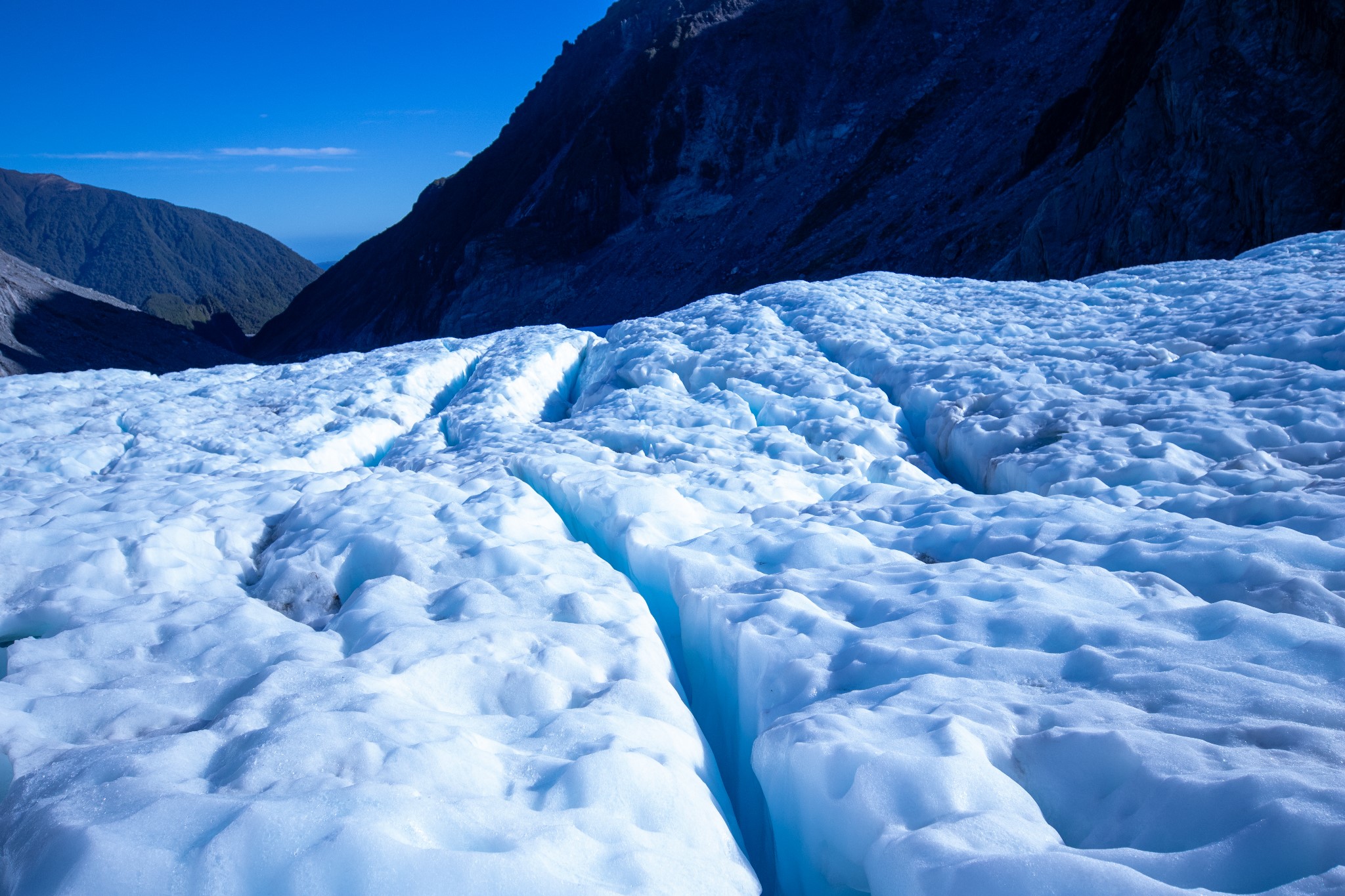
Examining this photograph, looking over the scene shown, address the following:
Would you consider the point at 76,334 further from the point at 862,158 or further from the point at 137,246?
the point at 137,246

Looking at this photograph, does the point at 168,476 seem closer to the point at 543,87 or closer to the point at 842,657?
the point at 842,657

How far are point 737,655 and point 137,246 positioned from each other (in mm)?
233481

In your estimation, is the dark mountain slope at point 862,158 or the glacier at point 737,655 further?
the dark mountain slope at point 862,158

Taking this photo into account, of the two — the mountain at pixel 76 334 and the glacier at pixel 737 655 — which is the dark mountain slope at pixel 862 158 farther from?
the mountain at pixel 76 334

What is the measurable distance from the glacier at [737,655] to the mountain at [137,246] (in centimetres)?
18096

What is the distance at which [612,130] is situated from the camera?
54969 mm

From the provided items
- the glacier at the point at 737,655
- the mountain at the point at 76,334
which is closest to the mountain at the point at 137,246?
the mountain at the point at 76,334

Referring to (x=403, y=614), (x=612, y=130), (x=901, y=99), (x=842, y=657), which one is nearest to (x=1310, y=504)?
(x=842, y=657)

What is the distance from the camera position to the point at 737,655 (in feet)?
11.4

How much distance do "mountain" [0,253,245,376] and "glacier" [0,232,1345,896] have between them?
4278cm

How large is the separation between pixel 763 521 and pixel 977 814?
120 inches

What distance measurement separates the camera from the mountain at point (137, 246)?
562 ft

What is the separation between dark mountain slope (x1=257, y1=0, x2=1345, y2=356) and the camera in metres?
19.4

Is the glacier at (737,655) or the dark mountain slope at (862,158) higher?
the dark mountain slope at (862,158)
